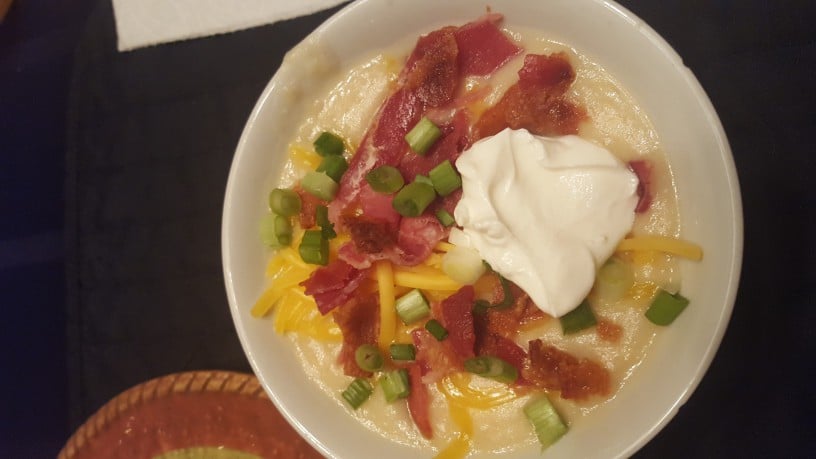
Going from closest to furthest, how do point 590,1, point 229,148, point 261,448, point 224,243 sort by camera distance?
point 590,1 → point 224,243 → point 261,448 → point 229,148

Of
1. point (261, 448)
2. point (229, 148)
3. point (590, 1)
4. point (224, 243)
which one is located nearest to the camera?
point (590, 1)

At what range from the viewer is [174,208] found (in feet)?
5.07

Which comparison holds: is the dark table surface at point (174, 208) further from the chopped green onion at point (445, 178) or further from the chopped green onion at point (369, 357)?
the chopped green onion at point (445, 178)

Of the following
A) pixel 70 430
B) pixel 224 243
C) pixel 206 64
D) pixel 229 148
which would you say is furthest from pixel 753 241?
pixel 70 430

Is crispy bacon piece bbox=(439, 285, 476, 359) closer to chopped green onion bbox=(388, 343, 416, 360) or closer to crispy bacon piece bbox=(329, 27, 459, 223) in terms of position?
chopped green onion bbox=(388, 343, 416, 360)

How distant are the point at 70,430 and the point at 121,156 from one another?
67cm

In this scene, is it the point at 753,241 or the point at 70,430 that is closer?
the point at 753,241

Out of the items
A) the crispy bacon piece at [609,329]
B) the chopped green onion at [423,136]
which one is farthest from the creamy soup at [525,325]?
the chopped green onion at [423,136]

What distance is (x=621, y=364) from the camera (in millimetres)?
1148

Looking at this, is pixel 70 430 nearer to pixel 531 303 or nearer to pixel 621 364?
pixel 531 303

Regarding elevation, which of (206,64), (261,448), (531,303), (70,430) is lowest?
(70,430)

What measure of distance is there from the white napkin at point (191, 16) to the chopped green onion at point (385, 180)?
18.9 inches

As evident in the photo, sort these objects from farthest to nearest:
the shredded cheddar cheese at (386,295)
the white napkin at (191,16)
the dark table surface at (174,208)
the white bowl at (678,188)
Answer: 1. the white napkin at (191,16)
2. the dark table surface at (174,208)
3. the shredded cheddar cheese at (386,295)
4. the white bowl at (678,188)

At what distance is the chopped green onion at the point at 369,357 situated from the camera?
3.83 ft
